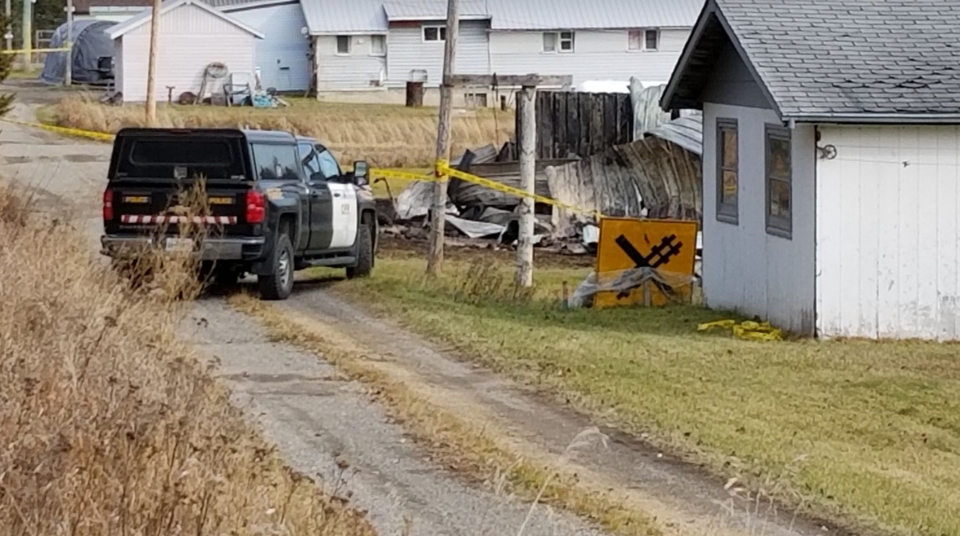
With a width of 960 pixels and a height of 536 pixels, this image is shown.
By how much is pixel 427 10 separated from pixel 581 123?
3562cm

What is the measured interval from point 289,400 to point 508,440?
1909 millimetres

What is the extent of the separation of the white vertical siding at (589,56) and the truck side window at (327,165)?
146 ft

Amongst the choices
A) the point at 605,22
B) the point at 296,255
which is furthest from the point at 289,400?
the point at 605,22

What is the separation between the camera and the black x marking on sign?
62.8 ft

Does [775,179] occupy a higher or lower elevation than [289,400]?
higher

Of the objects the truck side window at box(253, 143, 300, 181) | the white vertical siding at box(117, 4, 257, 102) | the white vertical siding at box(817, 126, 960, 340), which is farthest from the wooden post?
the white vertical siding at box(117, 4, 257, 102)

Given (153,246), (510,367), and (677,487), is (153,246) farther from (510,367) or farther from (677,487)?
(677,487)

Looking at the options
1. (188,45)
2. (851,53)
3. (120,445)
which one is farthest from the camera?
(188,45)

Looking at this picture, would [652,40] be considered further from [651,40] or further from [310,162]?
[310,162]

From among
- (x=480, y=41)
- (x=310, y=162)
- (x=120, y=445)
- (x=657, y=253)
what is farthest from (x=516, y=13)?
(x=120, y=445)

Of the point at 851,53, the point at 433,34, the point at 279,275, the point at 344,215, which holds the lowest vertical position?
the point at 279,275

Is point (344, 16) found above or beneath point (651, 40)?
above

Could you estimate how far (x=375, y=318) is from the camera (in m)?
17.0

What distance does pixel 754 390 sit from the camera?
42.6 ft
